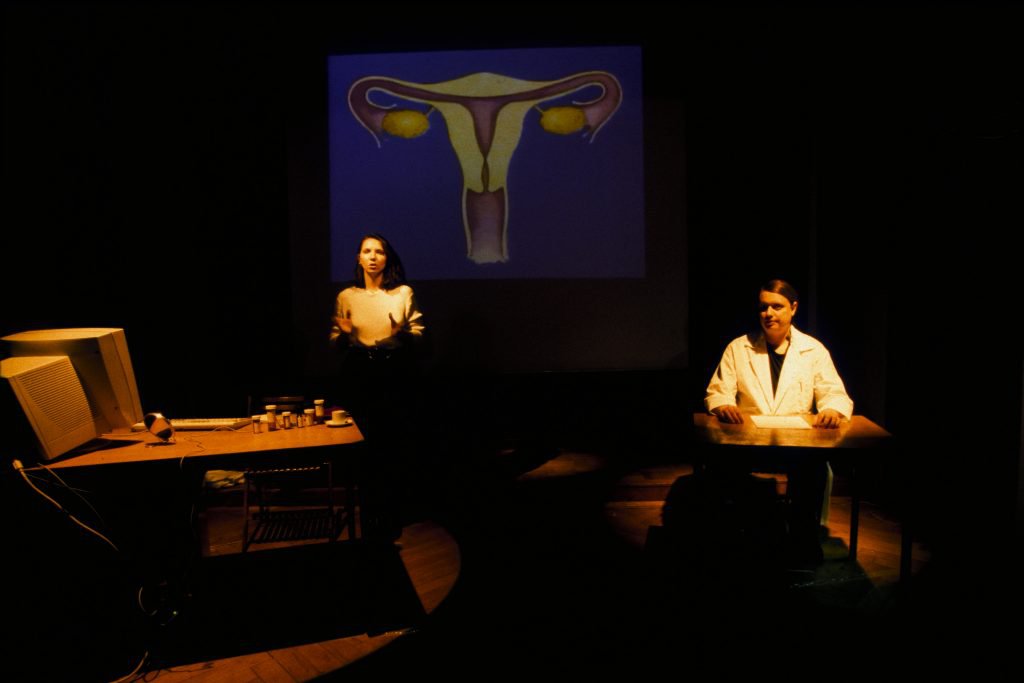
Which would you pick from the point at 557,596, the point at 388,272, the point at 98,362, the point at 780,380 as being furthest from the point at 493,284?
the point at 98,362

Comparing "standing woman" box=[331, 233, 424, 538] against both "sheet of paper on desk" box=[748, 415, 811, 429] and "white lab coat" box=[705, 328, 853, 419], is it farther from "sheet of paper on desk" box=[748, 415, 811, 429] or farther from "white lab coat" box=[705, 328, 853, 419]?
"sheet of paper on desk" box=[748, 415, 811, 429]

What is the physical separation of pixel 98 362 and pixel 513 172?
2893 mm

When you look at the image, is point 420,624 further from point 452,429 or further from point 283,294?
point 283,294

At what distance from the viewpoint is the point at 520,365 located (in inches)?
181

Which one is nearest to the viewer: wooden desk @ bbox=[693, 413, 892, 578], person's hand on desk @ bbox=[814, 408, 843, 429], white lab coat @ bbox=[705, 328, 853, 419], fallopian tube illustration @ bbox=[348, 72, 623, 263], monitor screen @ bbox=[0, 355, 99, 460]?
monitor screen @ bbox=[0, 355, 99, 460]

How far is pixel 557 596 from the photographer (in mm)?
2742

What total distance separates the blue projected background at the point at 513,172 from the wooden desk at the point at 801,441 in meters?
2.06

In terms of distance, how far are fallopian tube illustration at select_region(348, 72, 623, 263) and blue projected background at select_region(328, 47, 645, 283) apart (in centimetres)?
4

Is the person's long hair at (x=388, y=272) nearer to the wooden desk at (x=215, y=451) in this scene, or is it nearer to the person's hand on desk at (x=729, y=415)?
the wooden desk at (x=215, y=451)

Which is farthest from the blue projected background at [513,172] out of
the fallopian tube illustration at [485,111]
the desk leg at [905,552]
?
the desk leg at [905,552]

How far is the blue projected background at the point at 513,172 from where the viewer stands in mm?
4449

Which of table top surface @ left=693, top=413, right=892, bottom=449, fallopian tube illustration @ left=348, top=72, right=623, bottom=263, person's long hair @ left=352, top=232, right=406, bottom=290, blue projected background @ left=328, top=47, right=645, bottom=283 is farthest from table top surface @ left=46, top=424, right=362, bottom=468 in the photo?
fallopian tube illustration @ left=348, top=72, right=623, bottom=263

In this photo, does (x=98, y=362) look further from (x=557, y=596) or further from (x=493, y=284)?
(x=493, y=284)

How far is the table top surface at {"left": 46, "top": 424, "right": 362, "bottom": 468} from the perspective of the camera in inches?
91.4
